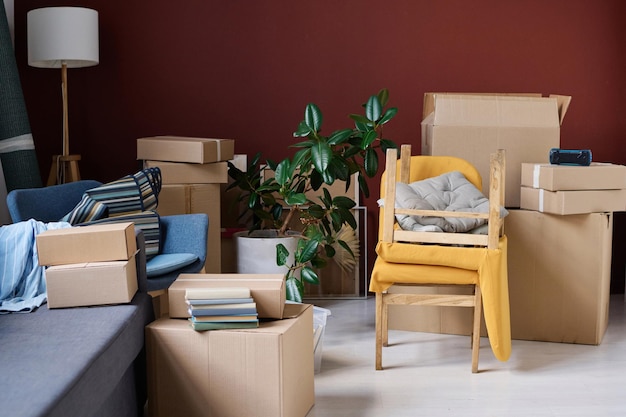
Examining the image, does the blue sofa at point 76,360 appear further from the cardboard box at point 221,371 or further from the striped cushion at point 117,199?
the striped cushion at point 117,199

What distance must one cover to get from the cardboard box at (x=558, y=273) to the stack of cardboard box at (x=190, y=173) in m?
1.51

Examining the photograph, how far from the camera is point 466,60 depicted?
15.6ft

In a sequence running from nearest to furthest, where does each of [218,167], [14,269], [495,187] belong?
[14,269] < [495,187] < [218,167]

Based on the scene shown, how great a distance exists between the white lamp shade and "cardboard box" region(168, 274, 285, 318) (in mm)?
1783

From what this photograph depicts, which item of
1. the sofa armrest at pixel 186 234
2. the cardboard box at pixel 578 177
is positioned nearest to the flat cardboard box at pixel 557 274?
the cardboard box at pixel 578 177

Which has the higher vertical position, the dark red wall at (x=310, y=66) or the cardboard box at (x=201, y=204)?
the dark red wall at (x=310, y=66)

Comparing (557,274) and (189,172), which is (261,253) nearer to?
(189,172)

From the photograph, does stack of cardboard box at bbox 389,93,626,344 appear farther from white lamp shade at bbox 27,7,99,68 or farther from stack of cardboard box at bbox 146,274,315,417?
white lamp shade at bbox 27,7,99,68

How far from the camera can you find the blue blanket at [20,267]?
113 inches

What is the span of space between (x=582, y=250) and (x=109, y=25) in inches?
112

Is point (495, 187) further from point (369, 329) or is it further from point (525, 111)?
point (369, 329)

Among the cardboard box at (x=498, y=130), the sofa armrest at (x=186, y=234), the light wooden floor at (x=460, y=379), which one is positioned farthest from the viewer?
the cardboard box at (x=498, y=130)

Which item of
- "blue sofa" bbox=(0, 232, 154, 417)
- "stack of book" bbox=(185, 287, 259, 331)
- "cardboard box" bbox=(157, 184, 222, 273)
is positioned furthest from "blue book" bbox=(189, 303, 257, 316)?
"cardboard box" bbox=(157, 184, 222, 273)

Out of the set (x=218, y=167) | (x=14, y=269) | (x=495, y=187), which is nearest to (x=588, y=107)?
(x=495, y=187)
